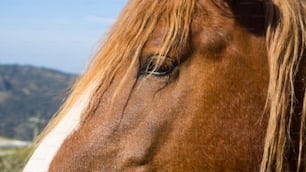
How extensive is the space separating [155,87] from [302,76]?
22.7 inches

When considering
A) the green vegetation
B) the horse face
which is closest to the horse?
the horse face

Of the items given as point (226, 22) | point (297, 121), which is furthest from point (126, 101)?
point (297, 121)

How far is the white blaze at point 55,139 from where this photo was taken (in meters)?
1.81

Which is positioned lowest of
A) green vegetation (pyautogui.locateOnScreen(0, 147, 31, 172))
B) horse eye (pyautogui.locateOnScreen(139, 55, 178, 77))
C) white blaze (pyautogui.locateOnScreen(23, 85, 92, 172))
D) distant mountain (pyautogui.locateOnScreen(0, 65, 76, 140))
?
distant mountain (pyautogui.locateOnScreen(0, 65, 76, 140))

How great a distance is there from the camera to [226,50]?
200 centimetres

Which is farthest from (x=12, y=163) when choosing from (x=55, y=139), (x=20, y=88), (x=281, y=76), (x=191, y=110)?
(x=20, y=88)

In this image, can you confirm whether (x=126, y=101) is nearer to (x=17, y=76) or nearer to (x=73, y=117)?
(x=73, y=117)

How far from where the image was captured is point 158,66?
75.0 inches

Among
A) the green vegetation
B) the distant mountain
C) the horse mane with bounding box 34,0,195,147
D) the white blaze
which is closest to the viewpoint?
the white blaze

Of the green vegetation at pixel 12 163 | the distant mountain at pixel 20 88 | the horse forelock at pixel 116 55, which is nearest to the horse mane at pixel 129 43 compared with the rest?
the horse forelock at pixel 116 55

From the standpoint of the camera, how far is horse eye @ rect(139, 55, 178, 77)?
6.26ft

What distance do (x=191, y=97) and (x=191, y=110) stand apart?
0.05m

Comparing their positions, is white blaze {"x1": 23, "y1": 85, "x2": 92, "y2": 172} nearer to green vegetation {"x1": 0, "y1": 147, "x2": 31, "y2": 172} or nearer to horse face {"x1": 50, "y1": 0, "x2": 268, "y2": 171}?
horse face {"x1": 50, "y1": 0, "x2": 268, "y2": 171}

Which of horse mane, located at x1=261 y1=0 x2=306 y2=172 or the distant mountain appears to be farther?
the distant mountain
